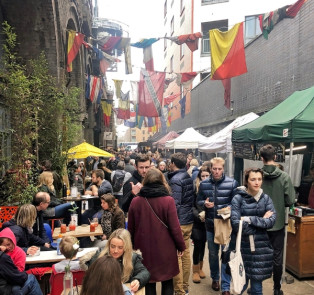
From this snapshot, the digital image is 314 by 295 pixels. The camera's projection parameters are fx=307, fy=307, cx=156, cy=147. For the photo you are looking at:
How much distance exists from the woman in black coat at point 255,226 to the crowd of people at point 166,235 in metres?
0.01

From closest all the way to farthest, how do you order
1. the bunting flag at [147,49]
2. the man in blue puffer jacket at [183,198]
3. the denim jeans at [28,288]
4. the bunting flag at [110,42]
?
the denim jeans at [28,288], the man in blue puffer jacket at [183,198], the bunting flag at [147,49], the bunting flag at [110,42]

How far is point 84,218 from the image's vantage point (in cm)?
636

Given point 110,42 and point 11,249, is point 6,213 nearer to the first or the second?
point 11,249

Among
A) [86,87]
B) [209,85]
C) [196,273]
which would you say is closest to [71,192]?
[196,273]

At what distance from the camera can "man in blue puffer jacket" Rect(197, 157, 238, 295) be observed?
171 inches

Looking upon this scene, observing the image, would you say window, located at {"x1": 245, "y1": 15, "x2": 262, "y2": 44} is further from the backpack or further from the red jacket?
the red jacket

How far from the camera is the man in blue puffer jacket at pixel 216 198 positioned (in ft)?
14.3

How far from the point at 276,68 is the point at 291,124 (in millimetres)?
6351

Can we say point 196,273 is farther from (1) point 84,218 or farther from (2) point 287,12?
(2) point 287,12

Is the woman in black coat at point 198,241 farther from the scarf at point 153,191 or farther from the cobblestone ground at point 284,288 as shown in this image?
the scarf at point 153,191

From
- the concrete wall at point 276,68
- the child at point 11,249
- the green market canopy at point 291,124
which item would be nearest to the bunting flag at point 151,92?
the concrete wall at point 276,68

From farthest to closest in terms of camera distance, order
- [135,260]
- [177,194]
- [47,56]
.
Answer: [47,56], [177,194], [135,260]

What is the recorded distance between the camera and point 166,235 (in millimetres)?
3561

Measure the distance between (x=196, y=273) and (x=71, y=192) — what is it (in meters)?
4.99
